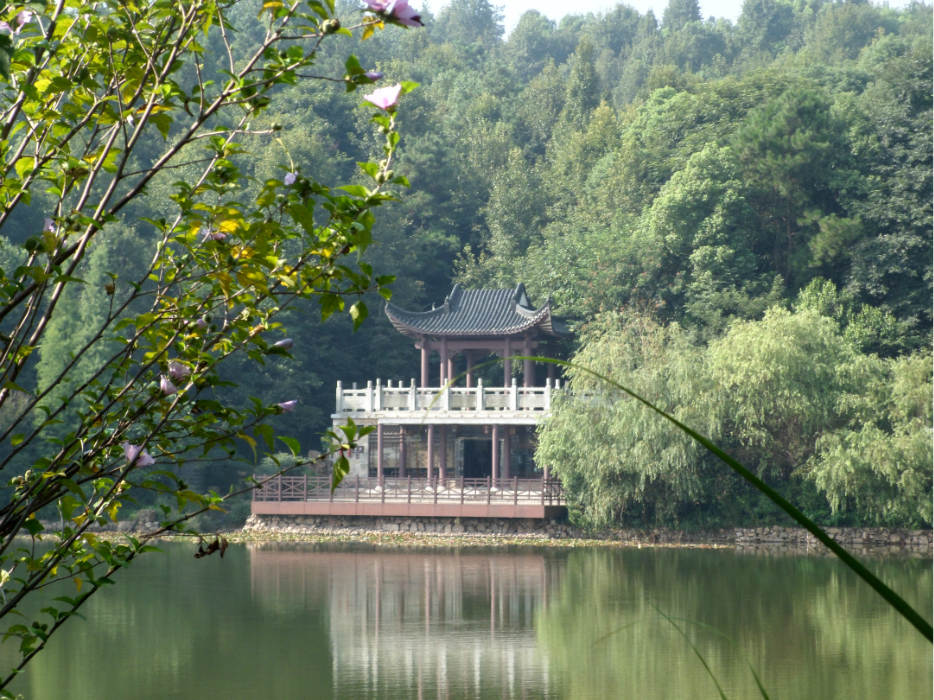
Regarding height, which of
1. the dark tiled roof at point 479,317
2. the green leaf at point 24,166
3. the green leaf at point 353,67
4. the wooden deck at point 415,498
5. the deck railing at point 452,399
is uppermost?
the dark tiled roof at point 479,317

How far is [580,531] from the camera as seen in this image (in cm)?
1997

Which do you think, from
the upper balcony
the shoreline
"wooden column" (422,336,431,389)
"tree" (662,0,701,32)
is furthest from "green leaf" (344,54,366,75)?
"tree" (662,0,701,32)

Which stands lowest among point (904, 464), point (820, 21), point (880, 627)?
point (880, 627)

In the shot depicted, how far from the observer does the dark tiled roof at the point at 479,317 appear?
22969mm

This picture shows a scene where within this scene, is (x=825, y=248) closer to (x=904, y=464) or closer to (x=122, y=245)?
(x=904, y=464)

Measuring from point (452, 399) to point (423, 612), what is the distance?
10911 millimetres

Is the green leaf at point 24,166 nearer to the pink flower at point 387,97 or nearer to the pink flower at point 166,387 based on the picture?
the pink flower at point 166,387

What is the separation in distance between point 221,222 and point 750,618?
9541 millimetres

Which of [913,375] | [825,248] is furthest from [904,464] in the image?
[825,248]

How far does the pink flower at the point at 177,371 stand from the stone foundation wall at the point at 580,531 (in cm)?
1681

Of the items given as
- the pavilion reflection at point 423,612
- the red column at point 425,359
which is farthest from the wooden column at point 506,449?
the pavilion reflection at point 423,612

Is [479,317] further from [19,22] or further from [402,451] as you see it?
[19,22]

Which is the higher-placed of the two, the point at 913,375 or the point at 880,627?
the point at 913,375

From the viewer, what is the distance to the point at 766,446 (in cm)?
1955
